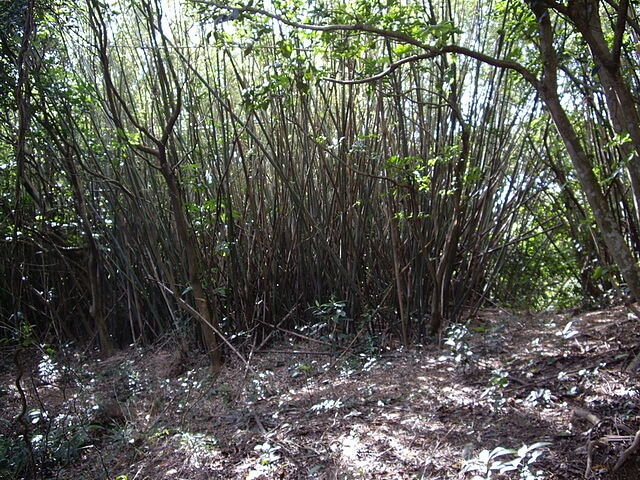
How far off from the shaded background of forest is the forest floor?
43cm

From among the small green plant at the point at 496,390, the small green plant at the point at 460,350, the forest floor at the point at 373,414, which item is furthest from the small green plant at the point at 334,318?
the small green plant at the point at 496,390

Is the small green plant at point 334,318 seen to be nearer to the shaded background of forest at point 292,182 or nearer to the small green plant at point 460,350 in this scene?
the shaded background of forest at point 292,182

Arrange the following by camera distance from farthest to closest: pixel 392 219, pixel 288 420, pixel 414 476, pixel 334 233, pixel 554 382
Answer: pixel 334 233
pixel 392 219
pixel 288 420
pixel 554 382
pixel 414 476

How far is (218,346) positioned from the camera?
3.85 m

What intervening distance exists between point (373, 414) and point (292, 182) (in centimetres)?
202

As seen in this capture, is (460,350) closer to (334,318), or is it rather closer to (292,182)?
(334,318)

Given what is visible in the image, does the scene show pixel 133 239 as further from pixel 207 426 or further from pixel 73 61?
pixel 207 426

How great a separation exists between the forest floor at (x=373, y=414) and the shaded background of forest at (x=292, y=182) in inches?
17.0

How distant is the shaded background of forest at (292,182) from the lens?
366 centimetres

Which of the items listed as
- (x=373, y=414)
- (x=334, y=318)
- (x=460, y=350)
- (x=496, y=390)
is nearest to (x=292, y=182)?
(x=334, y=318)

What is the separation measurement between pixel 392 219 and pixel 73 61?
2966mm

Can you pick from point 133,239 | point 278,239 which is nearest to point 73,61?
point 133,239

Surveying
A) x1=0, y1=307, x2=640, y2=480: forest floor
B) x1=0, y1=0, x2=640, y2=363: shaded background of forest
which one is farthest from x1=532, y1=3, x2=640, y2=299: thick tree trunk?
x1=0, y1=0, x2=640, y2=363: shaded background of forest

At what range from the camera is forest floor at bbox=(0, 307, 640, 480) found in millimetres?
2145
